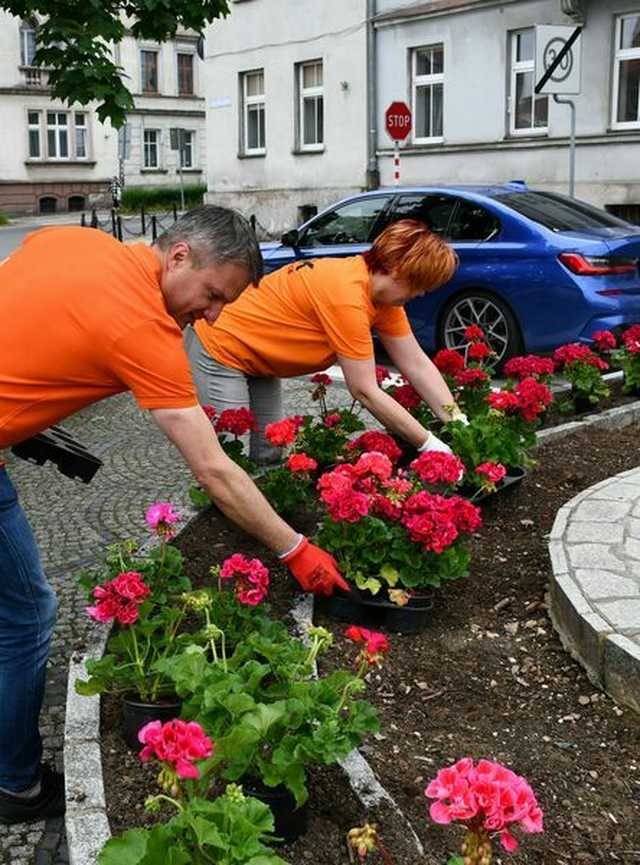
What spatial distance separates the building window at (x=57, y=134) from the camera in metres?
51.1

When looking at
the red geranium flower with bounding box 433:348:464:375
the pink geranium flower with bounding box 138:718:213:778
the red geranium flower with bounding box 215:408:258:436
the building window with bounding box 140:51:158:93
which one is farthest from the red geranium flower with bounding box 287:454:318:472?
the building window with bounding box 140:51:158:93

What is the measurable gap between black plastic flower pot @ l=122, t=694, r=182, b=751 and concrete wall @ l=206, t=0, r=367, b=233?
21.6 meters

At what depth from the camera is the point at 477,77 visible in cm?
2098

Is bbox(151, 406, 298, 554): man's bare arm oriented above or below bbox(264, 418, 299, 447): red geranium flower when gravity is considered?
above

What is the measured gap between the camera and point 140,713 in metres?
3.00

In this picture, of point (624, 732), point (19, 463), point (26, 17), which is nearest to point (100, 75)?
point (26, 17)

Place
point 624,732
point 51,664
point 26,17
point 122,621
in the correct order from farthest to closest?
1. point 26,17
2. point 51,664
3. point 624,732
4. point 122,621

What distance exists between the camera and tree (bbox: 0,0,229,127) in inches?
336

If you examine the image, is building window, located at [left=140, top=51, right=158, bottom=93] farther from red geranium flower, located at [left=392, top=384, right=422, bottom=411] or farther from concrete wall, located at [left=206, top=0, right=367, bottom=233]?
A: red geranium flower, located at [left=392, top=384, right=422, bottom=411]

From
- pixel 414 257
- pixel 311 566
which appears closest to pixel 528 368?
pixel 414 257

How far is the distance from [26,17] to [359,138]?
634 inches

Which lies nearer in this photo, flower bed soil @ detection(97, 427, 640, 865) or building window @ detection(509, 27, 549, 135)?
flower bed soil @ detection(97, 427, 640, 865)

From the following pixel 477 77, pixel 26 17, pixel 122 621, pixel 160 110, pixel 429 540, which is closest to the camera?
pixel 122 621

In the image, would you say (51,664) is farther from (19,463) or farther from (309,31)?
(309,31)
